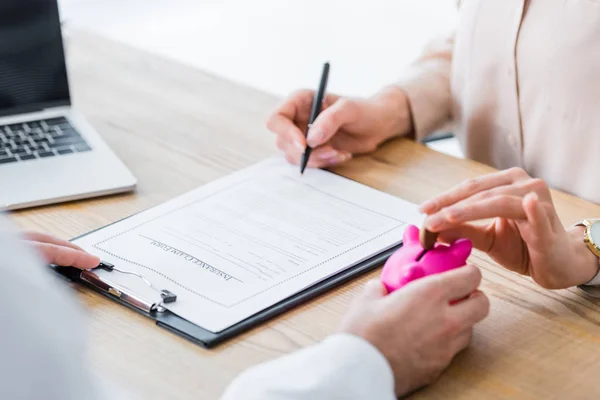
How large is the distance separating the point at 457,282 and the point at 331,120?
464 millimetres

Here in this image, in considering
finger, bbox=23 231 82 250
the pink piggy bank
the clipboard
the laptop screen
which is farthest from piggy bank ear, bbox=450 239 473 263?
the laptop screen

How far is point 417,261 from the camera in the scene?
2.96 feet

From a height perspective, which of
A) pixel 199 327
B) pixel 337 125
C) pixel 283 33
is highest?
pixel 337 125

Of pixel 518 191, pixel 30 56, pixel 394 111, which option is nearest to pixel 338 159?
pixel 394 111

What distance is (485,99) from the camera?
1.41 metres

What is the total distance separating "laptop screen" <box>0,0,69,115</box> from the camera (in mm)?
1344

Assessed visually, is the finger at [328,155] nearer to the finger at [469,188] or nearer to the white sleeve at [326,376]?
the finger at [469,188]

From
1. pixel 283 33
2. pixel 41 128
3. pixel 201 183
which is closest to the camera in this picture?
pixel 201 183

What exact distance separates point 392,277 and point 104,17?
9.71 feet

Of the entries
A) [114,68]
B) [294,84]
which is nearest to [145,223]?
[114,68]

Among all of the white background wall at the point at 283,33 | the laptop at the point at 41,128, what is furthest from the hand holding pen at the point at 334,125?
the white background wall at the point at 283,33

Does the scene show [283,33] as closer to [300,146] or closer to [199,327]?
[300,146]

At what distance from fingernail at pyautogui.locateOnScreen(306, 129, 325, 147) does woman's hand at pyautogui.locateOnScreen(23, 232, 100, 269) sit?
0.38 m

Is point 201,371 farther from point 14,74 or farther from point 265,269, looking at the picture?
point 14,74
